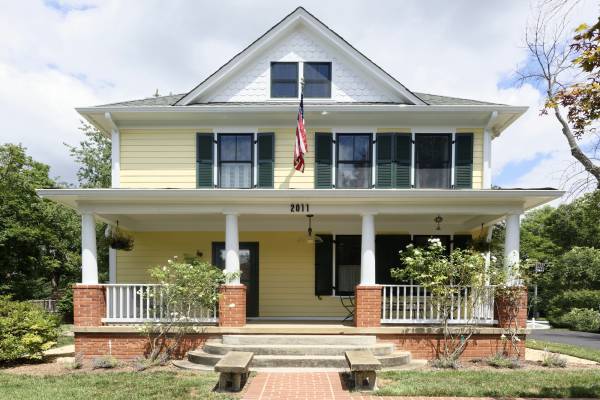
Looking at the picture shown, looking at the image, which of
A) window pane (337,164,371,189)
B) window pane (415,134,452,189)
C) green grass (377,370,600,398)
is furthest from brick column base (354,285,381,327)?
window pane (415,134,452,189)

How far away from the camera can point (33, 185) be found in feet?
69.4

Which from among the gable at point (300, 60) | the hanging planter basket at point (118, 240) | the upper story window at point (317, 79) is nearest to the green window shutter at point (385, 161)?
the gable at point (300, 60)

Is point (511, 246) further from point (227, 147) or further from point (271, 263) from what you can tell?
point (227, 147)

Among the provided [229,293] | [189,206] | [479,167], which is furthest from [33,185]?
[479,167]

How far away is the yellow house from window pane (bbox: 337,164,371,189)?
27 millimetres

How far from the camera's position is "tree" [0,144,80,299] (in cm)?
1952

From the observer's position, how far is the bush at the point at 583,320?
20.2 m

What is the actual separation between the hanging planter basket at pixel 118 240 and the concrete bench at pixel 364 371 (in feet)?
22.7

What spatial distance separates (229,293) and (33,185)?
1596cm

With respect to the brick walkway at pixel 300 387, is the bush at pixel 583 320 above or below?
below

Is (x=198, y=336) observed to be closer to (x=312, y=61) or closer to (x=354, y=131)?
(x=354, y=131)

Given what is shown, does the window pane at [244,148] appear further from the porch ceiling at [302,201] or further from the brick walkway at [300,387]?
the brick walkway at [300,387]

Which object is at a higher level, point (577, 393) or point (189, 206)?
point (189, 206)

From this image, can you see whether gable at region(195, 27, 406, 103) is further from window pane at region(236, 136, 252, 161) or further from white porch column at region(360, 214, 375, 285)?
white porch column at region(360, 214, 375, 285)
